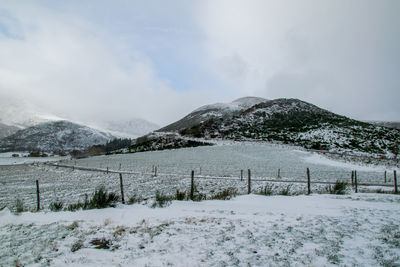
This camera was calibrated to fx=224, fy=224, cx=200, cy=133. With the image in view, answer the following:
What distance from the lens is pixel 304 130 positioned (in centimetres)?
6912

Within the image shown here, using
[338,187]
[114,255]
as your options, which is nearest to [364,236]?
[114,255]

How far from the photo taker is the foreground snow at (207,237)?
446 centimetres

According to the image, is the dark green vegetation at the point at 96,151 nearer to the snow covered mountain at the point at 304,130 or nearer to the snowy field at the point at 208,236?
the snow covered mountain at the point at 304,130

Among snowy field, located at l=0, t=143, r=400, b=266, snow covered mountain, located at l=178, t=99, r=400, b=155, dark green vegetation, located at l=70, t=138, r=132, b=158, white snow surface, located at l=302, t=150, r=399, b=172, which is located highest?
snow covered mountain, located at l=178, t=99, r=400, b=155

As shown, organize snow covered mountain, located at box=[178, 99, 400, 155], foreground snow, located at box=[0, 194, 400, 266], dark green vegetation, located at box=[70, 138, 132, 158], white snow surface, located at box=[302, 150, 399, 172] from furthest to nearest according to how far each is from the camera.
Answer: dark green vegetation, located at box=[70, 138, 132, 158], snow covered mountain, located at box=[178, 99, 400, 155], white snow surface, located at box=[302, 150, 399, 172], foreground snow, located at box=[0, 194, 400, 266]

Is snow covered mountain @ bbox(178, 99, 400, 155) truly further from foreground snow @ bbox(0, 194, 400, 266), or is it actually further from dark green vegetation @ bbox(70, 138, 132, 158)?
foreground snow @ bbox(0, 194, 400, 266)

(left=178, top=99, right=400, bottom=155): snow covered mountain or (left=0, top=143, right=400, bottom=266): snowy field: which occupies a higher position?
(left=178, top=99, right=400, bottom=155): snow covered mountain

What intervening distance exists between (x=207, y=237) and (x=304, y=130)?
71.3 meters

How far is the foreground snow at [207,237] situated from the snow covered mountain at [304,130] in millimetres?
55067

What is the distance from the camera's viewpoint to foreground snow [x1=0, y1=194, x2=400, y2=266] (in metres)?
4.46

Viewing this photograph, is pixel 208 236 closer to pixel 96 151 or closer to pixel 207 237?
pixel 207 237

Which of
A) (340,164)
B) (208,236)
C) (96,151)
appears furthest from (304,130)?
(96,151)

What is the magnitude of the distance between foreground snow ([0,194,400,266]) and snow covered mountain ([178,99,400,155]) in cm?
5507

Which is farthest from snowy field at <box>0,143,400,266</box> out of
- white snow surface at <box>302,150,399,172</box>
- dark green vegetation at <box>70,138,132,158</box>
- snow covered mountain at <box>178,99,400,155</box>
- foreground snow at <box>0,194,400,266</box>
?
dark green vegetation at <box>70,138,132,158</box>
